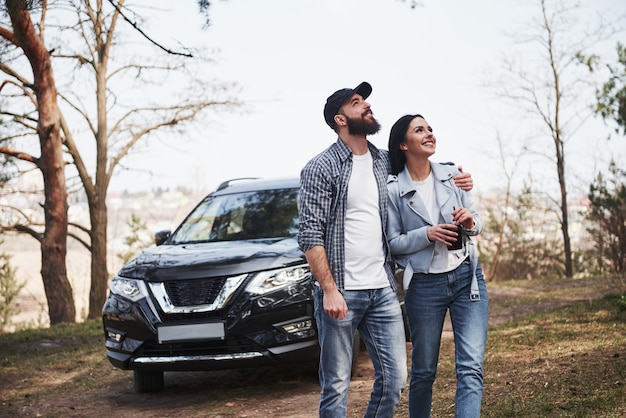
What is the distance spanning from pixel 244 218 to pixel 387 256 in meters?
3.48

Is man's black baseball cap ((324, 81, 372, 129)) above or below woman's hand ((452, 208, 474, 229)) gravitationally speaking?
above

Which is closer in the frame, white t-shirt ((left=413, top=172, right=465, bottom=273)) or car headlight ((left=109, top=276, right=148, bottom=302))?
white t-shirt ((left=413, top=172, right=465, bottom=273))

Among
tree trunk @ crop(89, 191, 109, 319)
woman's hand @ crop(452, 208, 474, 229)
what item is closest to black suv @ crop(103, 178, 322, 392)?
woman's hand @ crop(452, 208, 474, 229)

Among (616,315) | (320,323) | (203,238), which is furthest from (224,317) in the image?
(616,315)

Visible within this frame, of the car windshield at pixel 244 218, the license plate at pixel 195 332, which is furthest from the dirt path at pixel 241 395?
the car windshield at pixel 244 218

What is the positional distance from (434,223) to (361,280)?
0.49 m

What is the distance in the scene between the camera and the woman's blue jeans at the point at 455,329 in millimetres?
3764

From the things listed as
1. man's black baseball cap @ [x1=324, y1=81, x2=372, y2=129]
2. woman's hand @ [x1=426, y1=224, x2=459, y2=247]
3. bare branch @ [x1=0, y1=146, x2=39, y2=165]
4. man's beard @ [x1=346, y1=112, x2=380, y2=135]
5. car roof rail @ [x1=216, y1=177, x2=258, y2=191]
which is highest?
bare branch @ [x1=0, y1=146, x2=39, y2=165]

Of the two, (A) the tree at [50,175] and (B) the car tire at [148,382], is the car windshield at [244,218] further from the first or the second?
(A) the tree at [50,175]

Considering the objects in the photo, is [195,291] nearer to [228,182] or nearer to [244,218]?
[244,218]

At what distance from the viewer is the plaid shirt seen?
3.73m

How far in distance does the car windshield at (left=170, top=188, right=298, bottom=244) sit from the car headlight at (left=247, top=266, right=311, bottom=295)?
75 cm

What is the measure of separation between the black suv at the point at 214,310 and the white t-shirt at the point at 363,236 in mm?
2226

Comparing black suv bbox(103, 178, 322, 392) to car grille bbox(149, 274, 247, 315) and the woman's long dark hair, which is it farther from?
the woman's long dark hair
